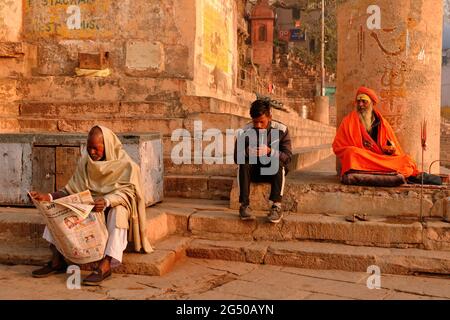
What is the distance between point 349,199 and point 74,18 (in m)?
5.99

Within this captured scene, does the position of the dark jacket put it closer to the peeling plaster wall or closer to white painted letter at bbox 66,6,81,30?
white painted letter at bbox 66,6,81,30

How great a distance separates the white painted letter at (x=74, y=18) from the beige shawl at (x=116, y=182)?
4.93 m

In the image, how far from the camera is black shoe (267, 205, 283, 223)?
16.1 ft

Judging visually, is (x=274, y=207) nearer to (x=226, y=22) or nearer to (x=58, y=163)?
(x=58, y=163)

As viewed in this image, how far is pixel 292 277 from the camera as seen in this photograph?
14.2 ft

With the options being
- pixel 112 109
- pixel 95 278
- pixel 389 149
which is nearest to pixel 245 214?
pixel 95 278

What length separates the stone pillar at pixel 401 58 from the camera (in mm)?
6082

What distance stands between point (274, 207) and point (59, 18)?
19.3 ft

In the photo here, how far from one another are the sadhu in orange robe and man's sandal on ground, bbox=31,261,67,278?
3108mm

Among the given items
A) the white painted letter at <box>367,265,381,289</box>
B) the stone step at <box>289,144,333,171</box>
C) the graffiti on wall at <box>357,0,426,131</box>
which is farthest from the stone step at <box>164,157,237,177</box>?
the white painted letter at <box>367,265,381,289</box>

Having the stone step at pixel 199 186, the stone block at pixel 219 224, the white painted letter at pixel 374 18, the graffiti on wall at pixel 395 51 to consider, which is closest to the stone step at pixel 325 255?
the stone block at pixel 219 224

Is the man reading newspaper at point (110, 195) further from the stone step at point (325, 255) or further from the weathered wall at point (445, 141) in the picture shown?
the weathered wall at point (445, 141)

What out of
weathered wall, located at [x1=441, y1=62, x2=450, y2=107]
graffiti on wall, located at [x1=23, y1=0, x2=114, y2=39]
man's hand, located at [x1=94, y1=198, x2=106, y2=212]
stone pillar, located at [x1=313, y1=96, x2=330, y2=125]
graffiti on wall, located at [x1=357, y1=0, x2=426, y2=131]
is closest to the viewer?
man's hand, located at [x1=94, y1=198, x2=106, y2=212]

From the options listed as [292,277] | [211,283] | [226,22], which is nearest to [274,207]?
[292,277]
